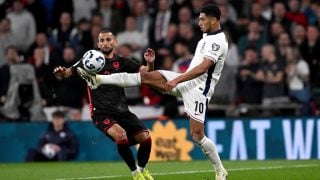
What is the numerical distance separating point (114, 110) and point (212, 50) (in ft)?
5.70

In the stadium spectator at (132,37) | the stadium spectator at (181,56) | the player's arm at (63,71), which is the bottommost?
the stadium spectator at (181,56)

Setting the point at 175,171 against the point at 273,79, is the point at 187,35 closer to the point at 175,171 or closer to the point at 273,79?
the point at 273,79

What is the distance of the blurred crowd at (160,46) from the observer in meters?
20.9

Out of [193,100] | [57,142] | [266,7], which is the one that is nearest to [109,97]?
[193,100]

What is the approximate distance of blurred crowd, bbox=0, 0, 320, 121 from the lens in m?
20.9

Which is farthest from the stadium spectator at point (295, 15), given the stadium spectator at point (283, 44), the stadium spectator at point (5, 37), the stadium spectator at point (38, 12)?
the stadium spectator at point (5, 37)

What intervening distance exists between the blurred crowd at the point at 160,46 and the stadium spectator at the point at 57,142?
738mm

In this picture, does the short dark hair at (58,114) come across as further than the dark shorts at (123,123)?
Yes

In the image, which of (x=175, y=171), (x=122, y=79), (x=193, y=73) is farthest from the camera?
(x=175, y=171)

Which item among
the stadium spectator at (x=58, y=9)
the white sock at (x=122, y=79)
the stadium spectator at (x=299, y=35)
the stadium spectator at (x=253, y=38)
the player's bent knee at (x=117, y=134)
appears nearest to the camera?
the player's bent knee at (x=117, y=134)

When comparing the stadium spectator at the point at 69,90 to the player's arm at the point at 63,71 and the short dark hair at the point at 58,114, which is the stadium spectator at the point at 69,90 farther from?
the player's arm at the point at 63,71

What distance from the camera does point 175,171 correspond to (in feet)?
53.0

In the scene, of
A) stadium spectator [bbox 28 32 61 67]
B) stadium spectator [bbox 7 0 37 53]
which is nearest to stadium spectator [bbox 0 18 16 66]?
stadium spectator [bbox 7 0 37 53]

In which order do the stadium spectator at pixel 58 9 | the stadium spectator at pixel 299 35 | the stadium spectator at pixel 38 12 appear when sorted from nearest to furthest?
the stadium spectator at pixel 299 35 < the stadium spectator at pixel 38 12 < the stadium spectator at pixel 58 9
